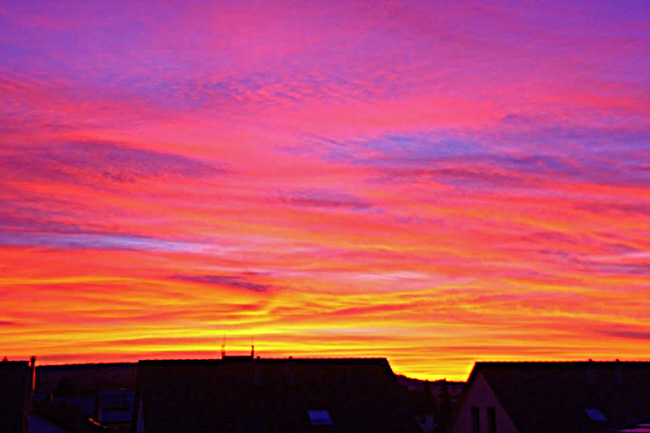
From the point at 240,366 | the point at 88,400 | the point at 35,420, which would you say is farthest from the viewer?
the point at 88,400

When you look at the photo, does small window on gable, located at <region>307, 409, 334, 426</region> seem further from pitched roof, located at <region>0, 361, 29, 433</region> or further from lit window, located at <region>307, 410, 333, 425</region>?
pitched roof, located at <region>0, 361, 29, 433</region>

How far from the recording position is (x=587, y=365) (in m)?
60.3

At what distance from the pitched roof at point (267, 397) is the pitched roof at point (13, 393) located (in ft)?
21.3

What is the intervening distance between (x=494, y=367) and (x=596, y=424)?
692 cm

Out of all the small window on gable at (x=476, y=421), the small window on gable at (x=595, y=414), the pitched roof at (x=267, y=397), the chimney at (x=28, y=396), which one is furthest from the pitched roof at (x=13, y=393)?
the small window on gable at (x=595, y=414)

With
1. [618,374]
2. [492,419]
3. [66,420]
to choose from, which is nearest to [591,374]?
[618,374]

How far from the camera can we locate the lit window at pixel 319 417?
168 feet

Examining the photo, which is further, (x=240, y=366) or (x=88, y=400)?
(x=88, y=400)

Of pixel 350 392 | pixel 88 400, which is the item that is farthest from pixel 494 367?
pixel 88 400

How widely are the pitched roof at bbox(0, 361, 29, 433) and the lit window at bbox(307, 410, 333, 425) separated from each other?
15807 mm

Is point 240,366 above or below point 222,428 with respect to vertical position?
above

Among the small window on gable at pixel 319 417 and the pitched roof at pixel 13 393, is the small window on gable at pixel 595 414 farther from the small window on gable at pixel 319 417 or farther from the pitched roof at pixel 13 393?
the pitched roof at pixel 13 393

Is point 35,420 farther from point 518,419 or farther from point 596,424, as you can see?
point 596,424

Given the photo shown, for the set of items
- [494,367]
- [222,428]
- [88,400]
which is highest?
[88,400]
